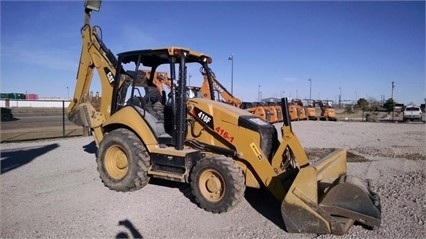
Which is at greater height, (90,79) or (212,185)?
(90,79)

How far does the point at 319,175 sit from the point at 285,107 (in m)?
1.21

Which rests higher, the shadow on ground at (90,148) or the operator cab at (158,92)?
the operator cab at (158,92)

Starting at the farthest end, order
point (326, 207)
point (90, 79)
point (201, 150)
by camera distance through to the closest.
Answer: point (90, 79)
point (201, 150)
point (326, 207)

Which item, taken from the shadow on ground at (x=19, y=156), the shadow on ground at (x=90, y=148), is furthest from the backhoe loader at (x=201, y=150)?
the shadow on ground at (x=90, y=148)

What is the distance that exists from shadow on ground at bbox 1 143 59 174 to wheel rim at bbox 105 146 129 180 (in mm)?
3342

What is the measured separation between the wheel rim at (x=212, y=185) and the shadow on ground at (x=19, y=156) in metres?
5.74

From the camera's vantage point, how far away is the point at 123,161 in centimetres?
784

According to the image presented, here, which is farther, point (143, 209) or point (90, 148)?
point (90, 148)

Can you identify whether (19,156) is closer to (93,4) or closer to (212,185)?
(93,4)

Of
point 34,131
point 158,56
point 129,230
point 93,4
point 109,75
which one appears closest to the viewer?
point 129,230

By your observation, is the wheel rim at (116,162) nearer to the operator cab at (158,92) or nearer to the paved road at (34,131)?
the operator cab at (158,92)

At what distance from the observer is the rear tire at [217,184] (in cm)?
607

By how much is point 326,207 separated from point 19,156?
9.77 m

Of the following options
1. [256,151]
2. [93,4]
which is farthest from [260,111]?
[256,151]
